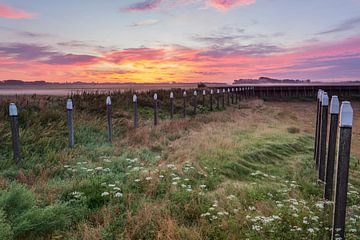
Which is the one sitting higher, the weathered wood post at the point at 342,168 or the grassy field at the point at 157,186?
the weathered wood post at the point at 342,168

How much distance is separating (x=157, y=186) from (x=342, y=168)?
294 cm

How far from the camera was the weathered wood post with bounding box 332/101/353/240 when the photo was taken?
146 inches

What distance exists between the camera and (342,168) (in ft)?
12.6

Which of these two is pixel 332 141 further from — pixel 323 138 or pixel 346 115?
pixel 323 138

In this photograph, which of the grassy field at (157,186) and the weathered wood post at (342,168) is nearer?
the weathered wood post at (342,168)

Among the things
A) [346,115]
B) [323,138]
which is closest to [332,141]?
[346,115]

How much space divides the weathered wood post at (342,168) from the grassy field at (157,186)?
1.04 ft

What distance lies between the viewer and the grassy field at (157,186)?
14.2ft

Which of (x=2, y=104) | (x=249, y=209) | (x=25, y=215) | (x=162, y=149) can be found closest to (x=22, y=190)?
(x=25, y=215)

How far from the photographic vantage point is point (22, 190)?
4848 mm

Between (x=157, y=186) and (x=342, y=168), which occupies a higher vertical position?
(x=342, y=168)

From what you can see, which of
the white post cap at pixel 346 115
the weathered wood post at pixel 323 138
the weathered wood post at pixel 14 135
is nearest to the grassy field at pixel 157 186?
the weathered wood post at pixel 14 135

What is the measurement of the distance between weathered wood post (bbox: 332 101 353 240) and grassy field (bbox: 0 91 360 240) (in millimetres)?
317

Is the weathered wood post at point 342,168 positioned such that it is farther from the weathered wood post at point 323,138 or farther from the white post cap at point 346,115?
the weathered wood post at point 323,138
